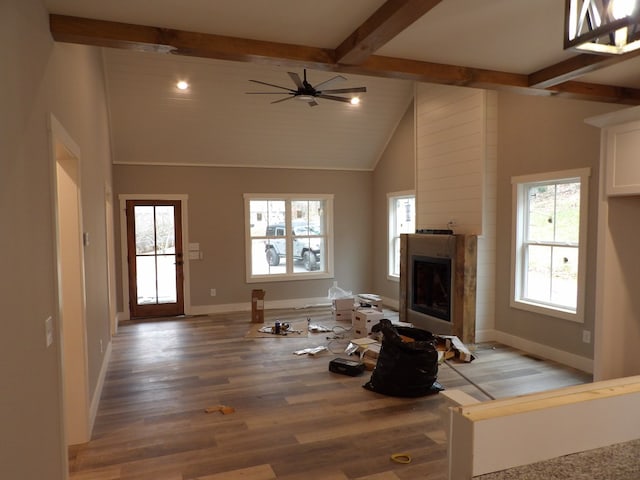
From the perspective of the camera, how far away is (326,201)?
841 centimetres

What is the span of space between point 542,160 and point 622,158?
6.43 feet

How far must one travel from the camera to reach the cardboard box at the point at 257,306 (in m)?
6.83

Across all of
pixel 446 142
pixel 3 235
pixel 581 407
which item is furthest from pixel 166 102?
pixel 581 407

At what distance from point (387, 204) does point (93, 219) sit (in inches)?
206

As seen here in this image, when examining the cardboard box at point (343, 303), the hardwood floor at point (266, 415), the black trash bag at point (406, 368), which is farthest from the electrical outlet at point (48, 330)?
the cardboard box at point (343, 303)

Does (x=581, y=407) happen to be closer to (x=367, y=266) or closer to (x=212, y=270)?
(x=212, y=270)

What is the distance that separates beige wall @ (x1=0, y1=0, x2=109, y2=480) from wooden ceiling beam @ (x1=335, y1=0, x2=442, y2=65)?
159cm

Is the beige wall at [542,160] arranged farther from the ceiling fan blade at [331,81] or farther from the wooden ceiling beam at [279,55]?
the ceiling fan blade at [331,81]

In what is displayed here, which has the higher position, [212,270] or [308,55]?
[308,55]

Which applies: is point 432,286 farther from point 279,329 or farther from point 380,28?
point 380,28

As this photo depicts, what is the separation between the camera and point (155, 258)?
7441 mm

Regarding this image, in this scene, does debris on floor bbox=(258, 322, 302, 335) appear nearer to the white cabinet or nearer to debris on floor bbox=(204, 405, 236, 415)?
debris on floor bbox=(204, 405, 236, 415)

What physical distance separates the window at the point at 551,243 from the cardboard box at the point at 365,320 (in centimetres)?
171

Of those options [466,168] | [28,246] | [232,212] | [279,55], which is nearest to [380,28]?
[279,55]
